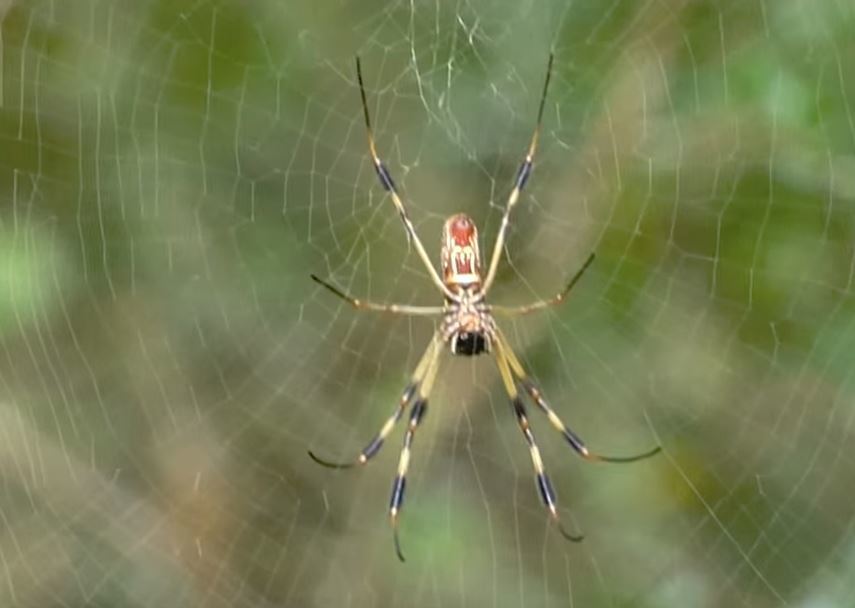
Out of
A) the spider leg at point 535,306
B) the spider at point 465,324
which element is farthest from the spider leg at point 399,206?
the spider leg at point 535,306

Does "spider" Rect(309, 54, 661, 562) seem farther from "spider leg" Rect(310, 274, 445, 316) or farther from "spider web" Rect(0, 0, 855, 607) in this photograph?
"spider web" Rect(0, 0, 855, 607)

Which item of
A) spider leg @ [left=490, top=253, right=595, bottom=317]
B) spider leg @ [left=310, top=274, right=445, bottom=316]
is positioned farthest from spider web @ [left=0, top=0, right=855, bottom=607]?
spider leg @ [left=310, top=274, right=445, bottom=316]

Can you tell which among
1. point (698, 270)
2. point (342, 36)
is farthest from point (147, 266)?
point (698, 270)

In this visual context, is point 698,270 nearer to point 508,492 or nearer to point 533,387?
point 533,387

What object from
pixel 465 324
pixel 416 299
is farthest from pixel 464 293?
pixel 416 299

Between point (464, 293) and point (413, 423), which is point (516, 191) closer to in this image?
point (464, 293)

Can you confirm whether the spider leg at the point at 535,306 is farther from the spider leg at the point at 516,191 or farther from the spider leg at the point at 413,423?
the spider leg at the point at 413,423
